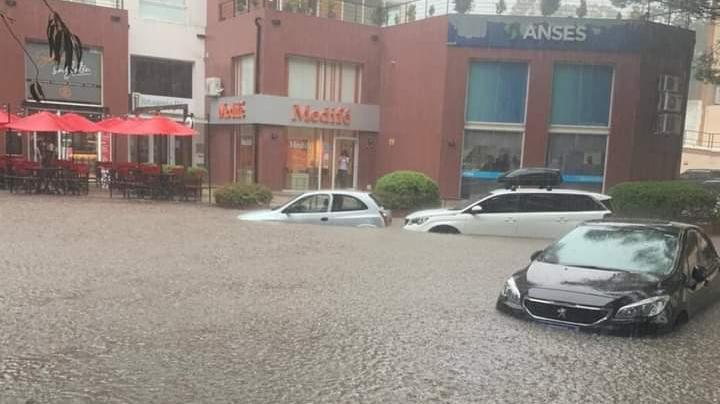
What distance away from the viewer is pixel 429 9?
25547mm

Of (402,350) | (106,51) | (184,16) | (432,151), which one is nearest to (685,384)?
(402,350)

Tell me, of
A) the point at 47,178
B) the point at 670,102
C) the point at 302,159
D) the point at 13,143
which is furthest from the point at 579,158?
the point at 13,143

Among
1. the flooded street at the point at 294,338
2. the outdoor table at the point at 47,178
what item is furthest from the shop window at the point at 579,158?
the outdoor table at the point at 47,178

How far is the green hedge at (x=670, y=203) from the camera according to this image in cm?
1681

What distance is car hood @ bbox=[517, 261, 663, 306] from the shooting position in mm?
6578

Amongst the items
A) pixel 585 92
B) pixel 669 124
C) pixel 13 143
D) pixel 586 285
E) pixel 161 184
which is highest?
pixel 585 92

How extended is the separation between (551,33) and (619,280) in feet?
62.3

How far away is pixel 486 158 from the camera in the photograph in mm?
24641

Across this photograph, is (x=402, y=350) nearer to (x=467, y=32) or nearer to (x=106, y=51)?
(x=467, y=32)

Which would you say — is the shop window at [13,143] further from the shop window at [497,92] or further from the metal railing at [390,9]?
the shop window at [497,92]

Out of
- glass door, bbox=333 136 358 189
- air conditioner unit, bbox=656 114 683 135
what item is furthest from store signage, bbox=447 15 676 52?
glass door, bbox=333 136 358 189

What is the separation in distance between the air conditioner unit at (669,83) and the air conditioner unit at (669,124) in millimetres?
982

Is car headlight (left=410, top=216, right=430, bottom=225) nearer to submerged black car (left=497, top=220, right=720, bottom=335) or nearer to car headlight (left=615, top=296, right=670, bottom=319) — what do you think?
submerged black car (left=497, top=220, right=720, bottom=335)

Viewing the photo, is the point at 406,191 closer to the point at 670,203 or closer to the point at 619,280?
the point at 670,203
